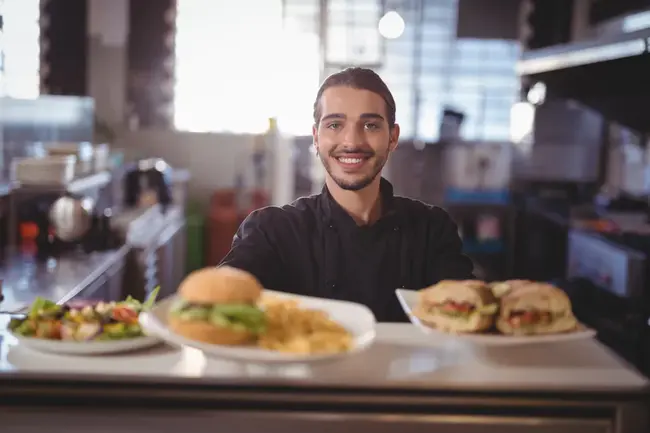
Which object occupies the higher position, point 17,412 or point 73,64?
point 73,64

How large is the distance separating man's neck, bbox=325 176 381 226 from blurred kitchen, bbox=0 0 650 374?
104 inches

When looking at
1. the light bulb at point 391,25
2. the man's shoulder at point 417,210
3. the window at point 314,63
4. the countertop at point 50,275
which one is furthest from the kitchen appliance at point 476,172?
the man's shoulder at point 417,210

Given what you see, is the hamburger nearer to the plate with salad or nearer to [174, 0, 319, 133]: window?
the plate with salad

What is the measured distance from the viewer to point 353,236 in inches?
75.3

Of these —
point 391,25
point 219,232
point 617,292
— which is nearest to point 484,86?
point 391,25

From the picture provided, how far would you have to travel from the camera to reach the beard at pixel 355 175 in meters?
1.80

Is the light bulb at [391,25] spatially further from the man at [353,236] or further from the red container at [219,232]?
the man at [353,236]

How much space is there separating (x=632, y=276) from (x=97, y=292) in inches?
90.5

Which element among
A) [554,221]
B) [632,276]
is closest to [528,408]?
[632,276]

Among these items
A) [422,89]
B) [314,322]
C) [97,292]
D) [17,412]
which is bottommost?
[97,292]

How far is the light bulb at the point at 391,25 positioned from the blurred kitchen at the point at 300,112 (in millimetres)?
12

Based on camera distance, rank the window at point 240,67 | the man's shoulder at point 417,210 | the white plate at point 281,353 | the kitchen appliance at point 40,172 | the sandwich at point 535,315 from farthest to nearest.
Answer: the window at point 240,67, the kitchen appliance at point 40,172, the man's shoulder at point 417,210, the sandwich at point 535,315, the white plate at point 281,353

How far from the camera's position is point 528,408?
1.13 metres

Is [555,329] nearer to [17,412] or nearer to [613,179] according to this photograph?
[17,412]
